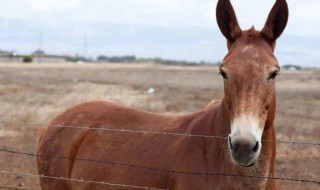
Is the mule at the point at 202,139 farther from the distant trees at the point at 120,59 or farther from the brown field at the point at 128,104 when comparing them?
the distant trees at the point at 120,59

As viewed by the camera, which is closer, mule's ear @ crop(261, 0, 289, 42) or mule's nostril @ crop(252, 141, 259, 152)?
mule's nostril @ crop(252, 141, 259, 152)

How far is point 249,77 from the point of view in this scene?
403cm

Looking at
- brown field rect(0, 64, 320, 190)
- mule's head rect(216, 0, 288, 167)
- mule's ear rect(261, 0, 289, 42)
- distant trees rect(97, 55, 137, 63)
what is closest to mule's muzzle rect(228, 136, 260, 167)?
mule's head rect(216, 0, 288, 167)

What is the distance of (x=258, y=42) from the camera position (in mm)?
4367

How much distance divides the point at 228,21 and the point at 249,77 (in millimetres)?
722

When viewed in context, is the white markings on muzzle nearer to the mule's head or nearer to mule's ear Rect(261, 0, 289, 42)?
the mule's head

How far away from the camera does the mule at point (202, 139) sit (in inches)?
158

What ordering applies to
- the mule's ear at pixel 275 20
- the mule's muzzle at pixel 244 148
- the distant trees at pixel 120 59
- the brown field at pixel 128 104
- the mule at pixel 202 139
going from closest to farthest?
the mule's muzzle at pixel 244 148
the mule at pixel 202 139
the mule's ear at pixel 275 20
the brown field at pixel 128 104
the distant trees at pixel 120 59

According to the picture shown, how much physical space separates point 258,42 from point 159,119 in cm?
176

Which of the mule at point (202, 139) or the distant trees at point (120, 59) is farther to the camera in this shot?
the distant trees at point (120, 59)

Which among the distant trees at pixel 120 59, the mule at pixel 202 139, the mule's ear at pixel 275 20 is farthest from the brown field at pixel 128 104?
the distant trees at pixel 120 59

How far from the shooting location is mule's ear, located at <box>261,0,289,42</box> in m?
4.45

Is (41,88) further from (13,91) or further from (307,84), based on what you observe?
(307,84)

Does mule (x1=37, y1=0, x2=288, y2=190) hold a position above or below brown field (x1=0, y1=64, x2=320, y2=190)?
above
